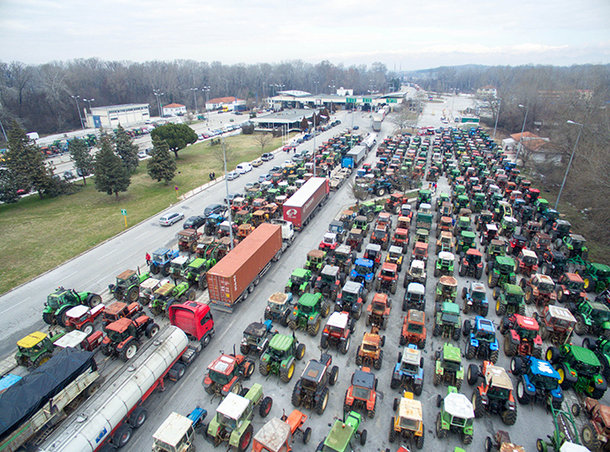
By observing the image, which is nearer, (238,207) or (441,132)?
(238,207)

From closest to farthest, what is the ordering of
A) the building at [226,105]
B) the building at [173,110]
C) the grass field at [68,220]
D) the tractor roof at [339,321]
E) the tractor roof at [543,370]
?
1. the tractor roof at [543,370]
2. the tractor roof at [339,321]
3. the grass field at [68,220]
4. the building at [173,110]
5. the building at [226,105]

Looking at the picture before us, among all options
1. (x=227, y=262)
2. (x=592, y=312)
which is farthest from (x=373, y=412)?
(x=592, y=312)

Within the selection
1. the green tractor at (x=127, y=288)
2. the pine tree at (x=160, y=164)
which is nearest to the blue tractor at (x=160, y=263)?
the green tractor at (x=127, y=288)

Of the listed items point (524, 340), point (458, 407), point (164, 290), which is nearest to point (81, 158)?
point (164, 290)

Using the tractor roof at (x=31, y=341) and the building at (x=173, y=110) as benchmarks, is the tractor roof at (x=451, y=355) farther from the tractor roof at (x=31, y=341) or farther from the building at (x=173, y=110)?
the building at (x=173, y=110)

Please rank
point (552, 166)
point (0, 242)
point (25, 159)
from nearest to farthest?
1. point (0, 242)
2. point (25, 159)
3. point (552, 166)

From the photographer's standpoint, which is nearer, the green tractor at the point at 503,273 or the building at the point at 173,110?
the green tractor at the point at 503,273

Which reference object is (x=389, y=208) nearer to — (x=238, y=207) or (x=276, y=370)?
(x=238, y=207)

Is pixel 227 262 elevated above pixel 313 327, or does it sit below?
above

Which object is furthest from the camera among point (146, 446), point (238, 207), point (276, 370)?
point (238, 207)
